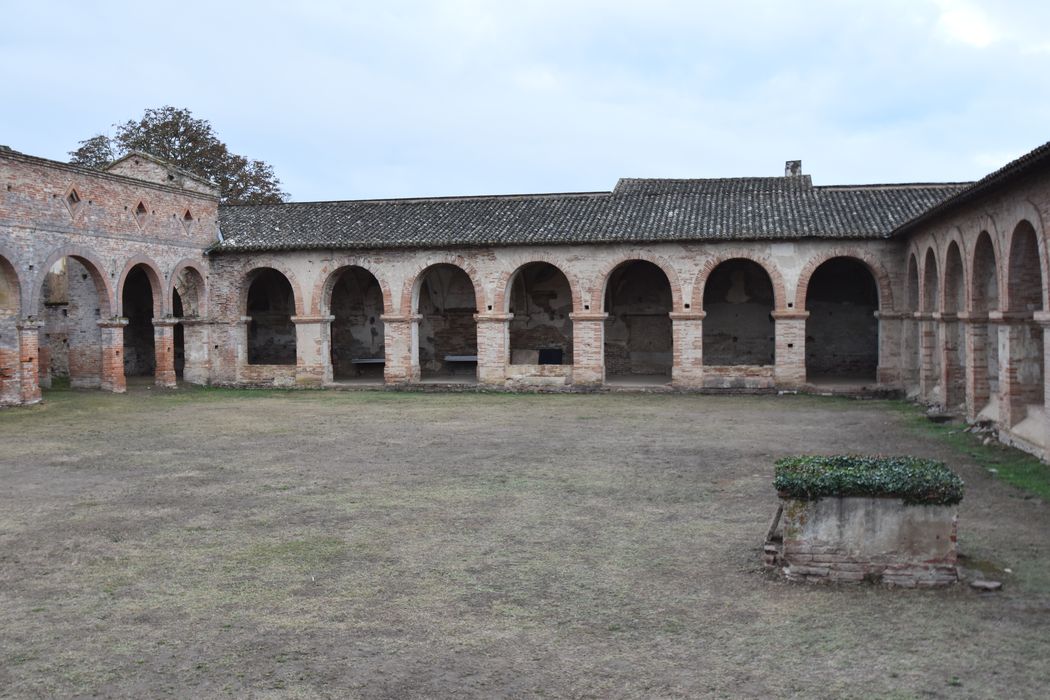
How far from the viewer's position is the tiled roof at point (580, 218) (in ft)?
77.5

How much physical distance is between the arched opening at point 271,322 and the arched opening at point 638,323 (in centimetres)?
1008

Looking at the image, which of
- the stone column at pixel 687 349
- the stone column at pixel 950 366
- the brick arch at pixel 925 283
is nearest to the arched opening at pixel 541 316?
the stone column at pixel 687 349

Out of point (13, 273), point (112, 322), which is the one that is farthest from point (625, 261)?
point (13, 273)

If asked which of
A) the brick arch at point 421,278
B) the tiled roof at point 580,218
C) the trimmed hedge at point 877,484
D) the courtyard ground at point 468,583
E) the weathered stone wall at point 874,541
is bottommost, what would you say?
the courtyard ground at point 468,583

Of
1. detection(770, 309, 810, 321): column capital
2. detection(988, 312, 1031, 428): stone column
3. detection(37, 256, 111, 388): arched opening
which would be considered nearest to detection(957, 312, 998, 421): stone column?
detection(988, 312, 1031, 428): stone column

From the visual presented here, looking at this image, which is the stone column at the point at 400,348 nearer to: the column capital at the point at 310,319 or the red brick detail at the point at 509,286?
the column capital at the point at 310,319

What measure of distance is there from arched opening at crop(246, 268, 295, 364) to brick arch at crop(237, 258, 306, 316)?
3.29 meters

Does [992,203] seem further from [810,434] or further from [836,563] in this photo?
[836,563]

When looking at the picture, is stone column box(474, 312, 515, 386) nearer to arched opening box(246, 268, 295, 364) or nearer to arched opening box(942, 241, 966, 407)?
arched opening box(246, 268, 295, 364)

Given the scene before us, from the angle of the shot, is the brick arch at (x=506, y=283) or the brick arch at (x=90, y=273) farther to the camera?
the brick arch at (x=506, y=283)

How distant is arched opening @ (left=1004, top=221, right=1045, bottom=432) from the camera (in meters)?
14.1

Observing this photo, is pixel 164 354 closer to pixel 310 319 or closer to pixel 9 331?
pixel 310 319

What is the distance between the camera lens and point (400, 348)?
2562cm

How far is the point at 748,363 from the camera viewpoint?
91.8 feet
